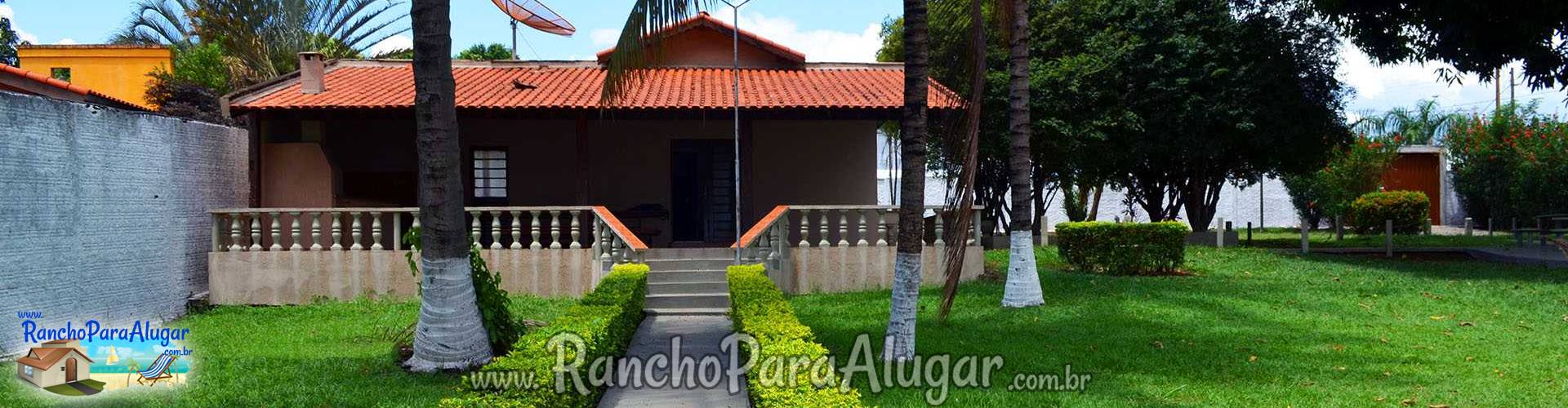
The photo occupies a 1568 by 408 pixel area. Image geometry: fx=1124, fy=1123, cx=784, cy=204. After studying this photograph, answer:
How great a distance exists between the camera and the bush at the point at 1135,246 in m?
16.4

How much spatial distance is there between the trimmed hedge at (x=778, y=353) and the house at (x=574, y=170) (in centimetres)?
366

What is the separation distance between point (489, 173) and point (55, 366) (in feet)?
35.1

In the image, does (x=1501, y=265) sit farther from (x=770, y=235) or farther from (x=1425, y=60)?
(x=770, y=235)

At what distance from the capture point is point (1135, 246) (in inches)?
645

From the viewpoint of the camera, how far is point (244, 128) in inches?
607

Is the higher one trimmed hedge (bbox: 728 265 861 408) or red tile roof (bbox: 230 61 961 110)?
red tile roof (bbox: 230 61 961 110)

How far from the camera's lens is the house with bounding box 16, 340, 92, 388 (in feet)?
26.2

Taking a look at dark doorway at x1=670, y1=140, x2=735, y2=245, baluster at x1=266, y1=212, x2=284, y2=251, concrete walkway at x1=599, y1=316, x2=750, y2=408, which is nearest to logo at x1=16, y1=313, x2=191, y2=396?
concrete walkway at x1=599, y1=316, x2=750, y2=408

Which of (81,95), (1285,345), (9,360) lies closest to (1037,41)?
(1285,345)

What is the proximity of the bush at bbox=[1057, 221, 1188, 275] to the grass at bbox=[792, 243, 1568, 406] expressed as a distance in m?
0.58

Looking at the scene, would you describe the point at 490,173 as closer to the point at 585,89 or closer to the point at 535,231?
the point at 585,89

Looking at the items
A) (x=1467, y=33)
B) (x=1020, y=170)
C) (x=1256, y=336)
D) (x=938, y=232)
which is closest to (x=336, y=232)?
(x=938, y=232)

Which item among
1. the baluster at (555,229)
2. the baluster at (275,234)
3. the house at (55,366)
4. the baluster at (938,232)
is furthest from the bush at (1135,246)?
the house at (55,366)

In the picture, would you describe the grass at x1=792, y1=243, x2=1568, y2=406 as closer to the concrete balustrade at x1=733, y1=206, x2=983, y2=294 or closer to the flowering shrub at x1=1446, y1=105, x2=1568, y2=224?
the concrete balustrade at x1=733, y1=206, x2=983, y2=294
